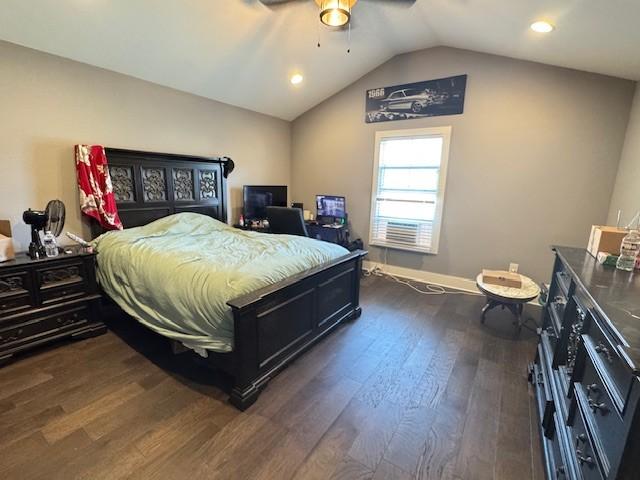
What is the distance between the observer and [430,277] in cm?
409

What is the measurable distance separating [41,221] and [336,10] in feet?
8.74

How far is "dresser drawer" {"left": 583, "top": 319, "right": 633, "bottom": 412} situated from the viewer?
0.82 meters

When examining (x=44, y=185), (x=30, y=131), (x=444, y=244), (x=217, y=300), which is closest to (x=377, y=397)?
(x=217, y=300)

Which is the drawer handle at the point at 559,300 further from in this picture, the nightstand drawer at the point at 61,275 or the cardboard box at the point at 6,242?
the cardboard box at the point at 6,242

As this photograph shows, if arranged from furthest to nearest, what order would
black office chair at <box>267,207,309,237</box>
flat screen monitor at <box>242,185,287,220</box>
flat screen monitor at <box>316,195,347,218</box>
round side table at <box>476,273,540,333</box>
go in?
1. flat screen monitor at <box>316,195,347,218</box>
2. flat screen monitor at <box>242,185,287,220</box>
3. black office chair at <box>267,207,309,237</box>
4. round side table at <box>476,273,540,333</box>

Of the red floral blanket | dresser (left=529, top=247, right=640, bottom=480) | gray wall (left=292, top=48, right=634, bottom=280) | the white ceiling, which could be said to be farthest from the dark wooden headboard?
dresser (left=529, top=247, right=640, bottom=480)

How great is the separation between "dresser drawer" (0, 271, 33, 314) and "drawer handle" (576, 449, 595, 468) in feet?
10.8

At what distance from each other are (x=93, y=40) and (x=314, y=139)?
2.90 meters

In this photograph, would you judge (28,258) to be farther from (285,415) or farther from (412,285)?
(412,285)

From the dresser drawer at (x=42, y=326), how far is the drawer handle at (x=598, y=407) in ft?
10.6

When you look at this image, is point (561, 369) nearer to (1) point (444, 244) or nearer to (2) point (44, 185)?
(1) point (444, 244)

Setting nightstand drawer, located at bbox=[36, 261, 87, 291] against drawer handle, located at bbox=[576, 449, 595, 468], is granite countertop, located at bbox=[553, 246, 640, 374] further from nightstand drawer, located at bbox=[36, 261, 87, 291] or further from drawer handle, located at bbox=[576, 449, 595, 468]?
nightstand drawer, located at bbox=[36, 261, 87, 291]

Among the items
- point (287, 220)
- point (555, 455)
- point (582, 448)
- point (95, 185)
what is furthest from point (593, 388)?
point (95, 185)

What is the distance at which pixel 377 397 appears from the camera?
6.36 feet
